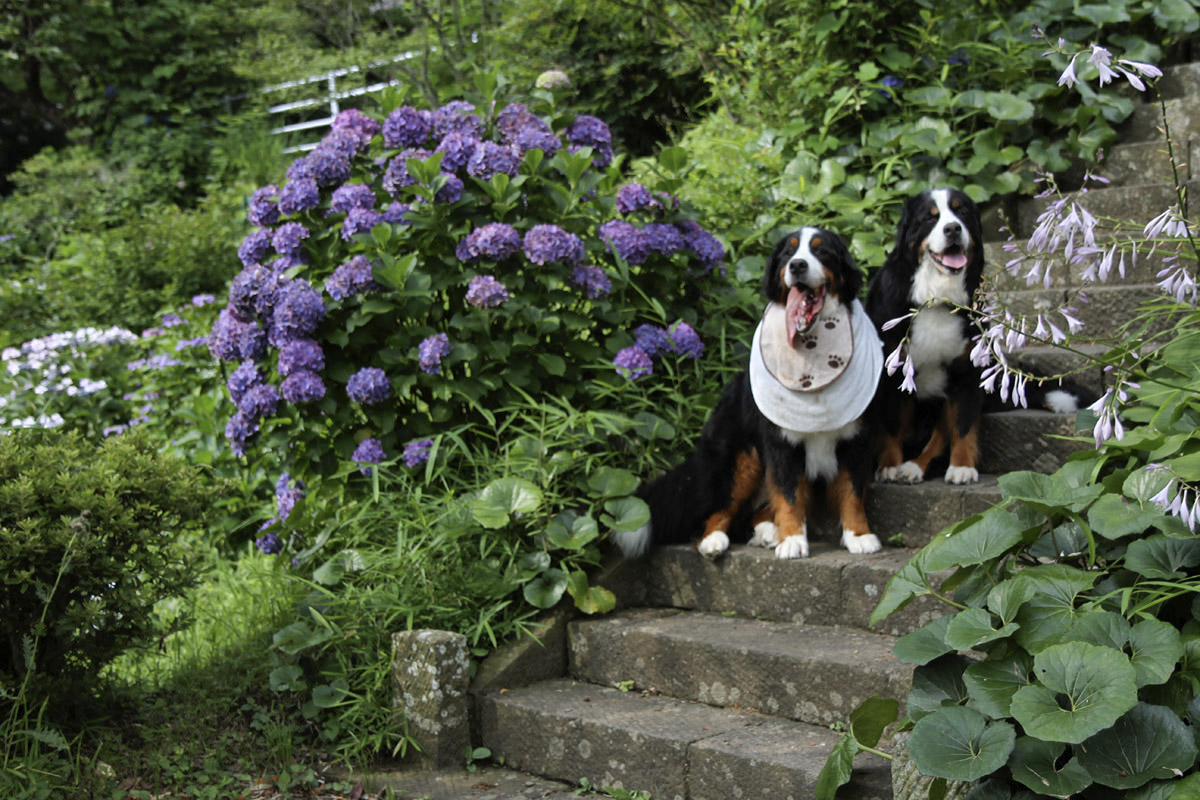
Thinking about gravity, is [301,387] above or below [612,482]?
above

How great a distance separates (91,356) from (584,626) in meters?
3.67

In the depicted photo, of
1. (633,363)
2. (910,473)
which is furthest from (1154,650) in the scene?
(633,363)

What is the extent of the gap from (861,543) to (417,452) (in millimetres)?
1431

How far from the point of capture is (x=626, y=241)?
12.6 feet

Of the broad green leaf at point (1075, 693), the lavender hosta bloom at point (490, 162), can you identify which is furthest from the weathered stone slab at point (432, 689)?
the broad green leaf at point (1075, 693)

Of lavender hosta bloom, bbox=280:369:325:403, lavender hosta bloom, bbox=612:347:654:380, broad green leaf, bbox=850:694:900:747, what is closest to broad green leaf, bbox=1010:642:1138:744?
broad green leaf, bbox=850:694:900:747

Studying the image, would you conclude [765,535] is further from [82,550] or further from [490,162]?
[82,550]

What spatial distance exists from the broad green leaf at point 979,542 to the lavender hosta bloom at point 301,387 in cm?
211

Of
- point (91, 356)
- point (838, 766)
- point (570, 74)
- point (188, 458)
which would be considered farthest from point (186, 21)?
point (838, 766)

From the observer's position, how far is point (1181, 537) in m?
1.99

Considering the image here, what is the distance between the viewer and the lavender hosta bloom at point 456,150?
12.2 feet

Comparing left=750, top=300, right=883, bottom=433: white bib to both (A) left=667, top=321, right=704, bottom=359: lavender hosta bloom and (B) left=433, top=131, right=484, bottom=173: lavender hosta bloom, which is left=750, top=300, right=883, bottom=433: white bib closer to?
(A) left=667, top=321, right=704, bottom=359: lavender hosta bloom

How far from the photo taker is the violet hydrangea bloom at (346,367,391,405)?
3.58 m

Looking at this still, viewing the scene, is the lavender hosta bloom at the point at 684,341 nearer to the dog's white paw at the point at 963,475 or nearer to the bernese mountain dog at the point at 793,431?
the bernese mountain dog at the point at 793,431
